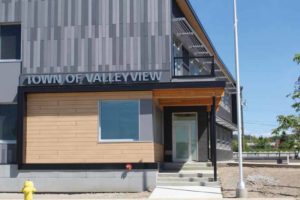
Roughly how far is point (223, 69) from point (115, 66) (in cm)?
1909

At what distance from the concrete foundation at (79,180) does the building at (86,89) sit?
4 centimetres

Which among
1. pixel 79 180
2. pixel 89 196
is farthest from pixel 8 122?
pixel 89 196

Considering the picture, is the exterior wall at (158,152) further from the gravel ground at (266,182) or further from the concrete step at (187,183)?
the gravel ground at (266,182)

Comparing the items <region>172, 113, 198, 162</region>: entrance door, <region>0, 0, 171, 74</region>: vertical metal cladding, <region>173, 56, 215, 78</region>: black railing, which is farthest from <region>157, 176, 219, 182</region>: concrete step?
<region>172, 113, 198, 162</region>: entrance door

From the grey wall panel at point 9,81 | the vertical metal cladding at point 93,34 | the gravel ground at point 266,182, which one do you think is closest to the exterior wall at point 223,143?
the gravel ground at point 266,182

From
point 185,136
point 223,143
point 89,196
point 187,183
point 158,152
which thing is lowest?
point 89,196

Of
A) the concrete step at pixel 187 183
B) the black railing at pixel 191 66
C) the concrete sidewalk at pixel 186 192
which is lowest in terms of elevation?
the concrete sidewalk at pixel 186 192

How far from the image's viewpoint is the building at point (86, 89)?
2048cm

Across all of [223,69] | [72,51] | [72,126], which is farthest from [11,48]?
[223,69]

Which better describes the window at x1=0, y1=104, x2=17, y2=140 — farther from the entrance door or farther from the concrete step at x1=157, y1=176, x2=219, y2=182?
the entrance door

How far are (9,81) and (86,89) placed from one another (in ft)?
11.0

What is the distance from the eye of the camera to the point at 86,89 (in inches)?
816

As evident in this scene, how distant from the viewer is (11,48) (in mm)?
22062

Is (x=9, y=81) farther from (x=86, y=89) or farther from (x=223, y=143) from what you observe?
(x=223, y=143)
